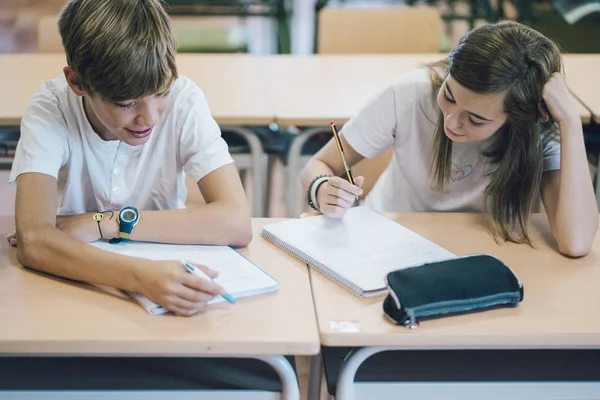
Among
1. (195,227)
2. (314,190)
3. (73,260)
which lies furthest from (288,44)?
(73,260)

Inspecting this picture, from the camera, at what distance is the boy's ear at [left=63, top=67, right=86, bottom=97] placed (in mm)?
1452

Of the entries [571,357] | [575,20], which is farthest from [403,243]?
[575,20]

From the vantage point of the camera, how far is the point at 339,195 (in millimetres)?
1633

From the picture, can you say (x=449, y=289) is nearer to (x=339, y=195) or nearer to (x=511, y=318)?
(x=511, y=318)

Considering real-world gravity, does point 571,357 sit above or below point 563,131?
below

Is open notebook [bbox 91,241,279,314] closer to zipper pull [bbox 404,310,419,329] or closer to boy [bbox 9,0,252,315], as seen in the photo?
boy [bbox 9,0,252,315]

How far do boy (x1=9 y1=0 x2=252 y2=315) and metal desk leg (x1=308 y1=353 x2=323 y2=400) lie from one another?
0.91 ft

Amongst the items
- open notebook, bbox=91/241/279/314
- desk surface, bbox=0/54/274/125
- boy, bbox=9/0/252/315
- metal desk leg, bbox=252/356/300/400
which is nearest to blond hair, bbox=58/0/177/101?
boy, bbox=9/0/252/315

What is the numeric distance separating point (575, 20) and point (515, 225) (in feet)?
11.3

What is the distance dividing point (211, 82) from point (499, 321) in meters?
1.62

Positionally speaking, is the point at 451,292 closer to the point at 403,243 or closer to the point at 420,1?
the point at 403,243

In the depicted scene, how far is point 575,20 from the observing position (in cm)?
475

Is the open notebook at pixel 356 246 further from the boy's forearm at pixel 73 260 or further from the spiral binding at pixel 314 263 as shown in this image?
the boy's forearm at pixel 73 260

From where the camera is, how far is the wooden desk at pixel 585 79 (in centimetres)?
259
